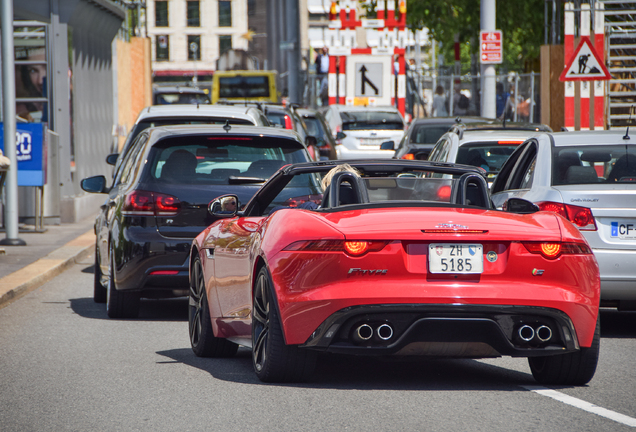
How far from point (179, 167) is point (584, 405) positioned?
4565mm

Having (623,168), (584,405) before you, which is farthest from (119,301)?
(584,405)

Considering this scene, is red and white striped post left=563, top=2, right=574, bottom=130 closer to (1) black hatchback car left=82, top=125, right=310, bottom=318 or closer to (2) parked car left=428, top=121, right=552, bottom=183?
(2) parked car left=428, top=121, right=552, bottom=183

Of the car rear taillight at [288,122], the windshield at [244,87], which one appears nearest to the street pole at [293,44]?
the windshield at [244,87]

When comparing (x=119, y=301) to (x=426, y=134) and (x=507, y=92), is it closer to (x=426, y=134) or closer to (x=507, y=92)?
(x=426, y=134)

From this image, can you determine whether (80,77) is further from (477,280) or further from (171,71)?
(171,71)

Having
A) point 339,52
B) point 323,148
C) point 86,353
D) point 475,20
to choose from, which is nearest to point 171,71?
point 339,52

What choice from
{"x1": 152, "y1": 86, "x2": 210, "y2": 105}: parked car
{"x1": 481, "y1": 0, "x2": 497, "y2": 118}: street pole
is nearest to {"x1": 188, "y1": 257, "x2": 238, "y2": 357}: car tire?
{"x1": 481, "y1": 0, "x2": 497, "y2": 118}: street pole

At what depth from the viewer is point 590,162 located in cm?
948

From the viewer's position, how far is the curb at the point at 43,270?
441 inches

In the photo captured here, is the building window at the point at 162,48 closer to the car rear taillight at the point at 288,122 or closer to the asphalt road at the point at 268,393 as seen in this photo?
the car rear taillight at the point at 288,122

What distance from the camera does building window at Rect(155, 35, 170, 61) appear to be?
118062mm

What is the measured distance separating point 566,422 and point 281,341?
60.0 inches

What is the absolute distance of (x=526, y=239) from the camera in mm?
5973

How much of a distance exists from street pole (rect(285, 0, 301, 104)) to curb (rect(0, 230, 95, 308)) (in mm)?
17100
